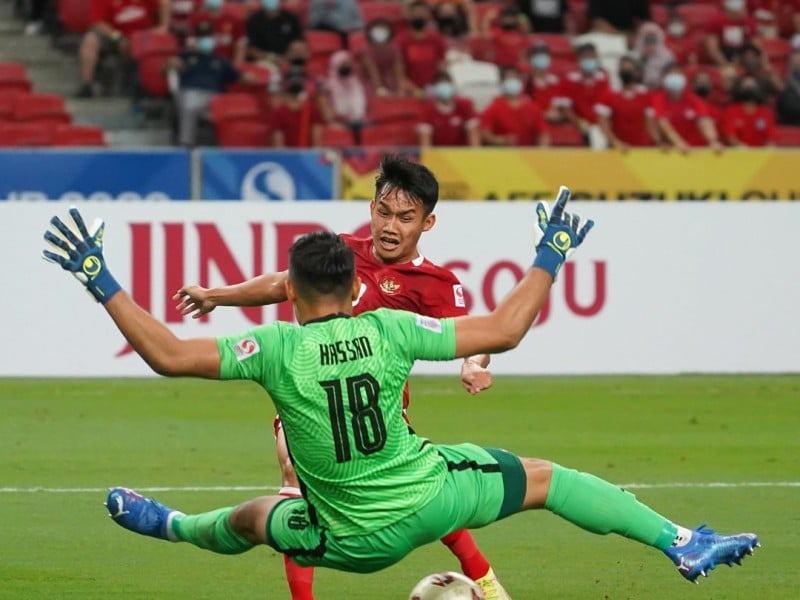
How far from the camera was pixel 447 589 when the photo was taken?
649 cm

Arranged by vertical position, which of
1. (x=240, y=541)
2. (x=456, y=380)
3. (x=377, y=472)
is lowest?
(x=456, y=380)

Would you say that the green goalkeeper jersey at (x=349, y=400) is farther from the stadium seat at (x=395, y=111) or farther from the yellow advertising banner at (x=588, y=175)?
the stadium seat at (x=395, y=111)

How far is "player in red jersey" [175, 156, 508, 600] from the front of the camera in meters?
7.32

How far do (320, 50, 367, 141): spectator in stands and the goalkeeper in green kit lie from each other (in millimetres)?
15315

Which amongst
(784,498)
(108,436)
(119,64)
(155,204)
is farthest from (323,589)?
(119,64)

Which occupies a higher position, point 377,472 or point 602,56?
point 377,472

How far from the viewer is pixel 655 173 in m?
19.4

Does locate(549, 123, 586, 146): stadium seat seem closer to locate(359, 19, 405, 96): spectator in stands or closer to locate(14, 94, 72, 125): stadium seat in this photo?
locate(359, 19, 405, 96): spectator in stands

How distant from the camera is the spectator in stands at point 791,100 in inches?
933

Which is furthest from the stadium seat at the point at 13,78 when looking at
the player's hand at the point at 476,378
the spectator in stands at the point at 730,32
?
the player's hand at the point at 476,378

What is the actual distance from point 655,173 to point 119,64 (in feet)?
24.8

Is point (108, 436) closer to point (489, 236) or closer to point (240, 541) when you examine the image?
point (489, 236)

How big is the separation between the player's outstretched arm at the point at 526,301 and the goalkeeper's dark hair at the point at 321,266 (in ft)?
1.45

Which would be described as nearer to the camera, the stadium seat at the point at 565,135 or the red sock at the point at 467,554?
the red sock at the point at 467,554
